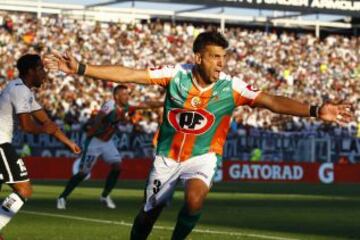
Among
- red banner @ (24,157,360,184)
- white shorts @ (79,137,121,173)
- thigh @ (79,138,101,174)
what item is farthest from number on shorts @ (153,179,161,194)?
red banner @ (24,157,360,184)

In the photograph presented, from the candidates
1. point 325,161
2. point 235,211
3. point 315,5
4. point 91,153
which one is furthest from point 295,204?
point 315,5

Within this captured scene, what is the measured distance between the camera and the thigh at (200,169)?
10.4 meters

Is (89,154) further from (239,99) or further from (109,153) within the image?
(239,99)

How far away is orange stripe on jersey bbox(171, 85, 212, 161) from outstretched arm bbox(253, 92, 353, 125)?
495 millimetres

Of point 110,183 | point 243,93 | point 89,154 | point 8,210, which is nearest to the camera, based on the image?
point 243,93

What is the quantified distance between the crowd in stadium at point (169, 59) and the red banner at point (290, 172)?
Answer: 194 centimetres

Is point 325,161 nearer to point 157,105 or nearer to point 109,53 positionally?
point 109,53

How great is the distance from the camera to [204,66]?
10.3 meters

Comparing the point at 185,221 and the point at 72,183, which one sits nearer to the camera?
the point at 185,221

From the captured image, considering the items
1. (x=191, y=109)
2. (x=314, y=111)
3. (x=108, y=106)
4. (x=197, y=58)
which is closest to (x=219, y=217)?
(x=108, y=106)

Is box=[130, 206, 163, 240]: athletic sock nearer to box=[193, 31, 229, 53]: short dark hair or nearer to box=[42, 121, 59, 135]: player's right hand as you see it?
box=[193, 31, 229, 53]: short dark hair

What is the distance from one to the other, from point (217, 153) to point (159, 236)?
13.1 ft

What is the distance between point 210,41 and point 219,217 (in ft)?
30.7

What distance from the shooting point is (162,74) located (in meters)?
10.5
